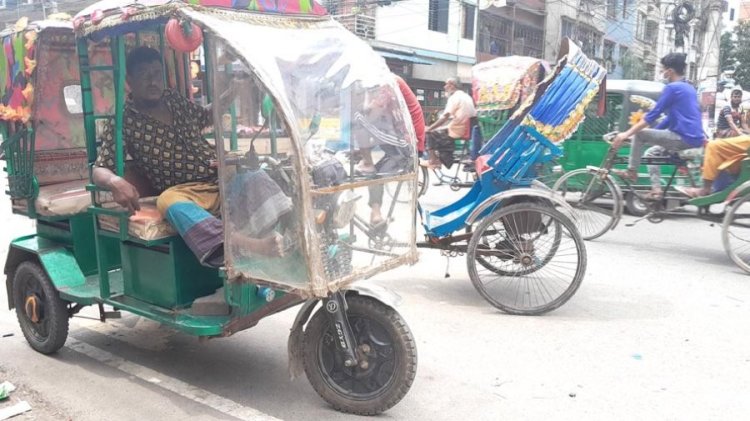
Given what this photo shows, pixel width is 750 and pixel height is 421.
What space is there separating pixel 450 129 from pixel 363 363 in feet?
22.9

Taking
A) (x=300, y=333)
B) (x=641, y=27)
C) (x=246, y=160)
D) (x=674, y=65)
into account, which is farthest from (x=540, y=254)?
(x=641, y=27)

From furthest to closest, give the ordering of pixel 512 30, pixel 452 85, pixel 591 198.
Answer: pixel 512 30
pixel 452 85
pixel 591 198

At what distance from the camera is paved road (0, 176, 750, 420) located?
3176 mm

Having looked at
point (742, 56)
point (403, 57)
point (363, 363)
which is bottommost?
point (363, 363)

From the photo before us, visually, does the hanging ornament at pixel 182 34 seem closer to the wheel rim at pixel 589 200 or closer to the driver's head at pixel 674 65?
the wheel rim at pixel 589 200

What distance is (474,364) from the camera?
3727 mm

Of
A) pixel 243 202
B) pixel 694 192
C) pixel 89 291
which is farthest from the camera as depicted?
pixel 694 192

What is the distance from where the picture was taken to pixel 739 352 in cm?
389

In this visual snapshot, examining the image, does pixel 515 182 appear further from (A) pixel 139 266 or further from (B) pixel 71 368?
(B) pixel 71 368

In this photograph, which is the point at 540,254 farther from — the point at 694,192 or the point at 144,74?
the point at 144,74

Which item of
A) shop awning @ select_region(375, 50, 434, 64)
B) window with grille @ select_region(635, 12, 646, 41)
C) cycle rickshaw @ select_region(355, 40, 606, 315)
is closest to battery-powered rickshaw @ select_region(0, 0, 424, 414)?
cycle rickshaw @ select_region(355, 40, 606, 315)

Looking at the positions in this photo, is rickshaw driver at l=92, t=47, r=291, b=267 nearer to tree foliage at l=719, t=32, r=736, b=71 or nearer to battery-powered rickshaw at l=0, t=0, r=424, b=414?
battery-powered rickshaw at l=0, t=0, r=424, b=414

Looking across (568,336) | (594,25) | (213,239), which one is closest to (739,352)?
(568,336)

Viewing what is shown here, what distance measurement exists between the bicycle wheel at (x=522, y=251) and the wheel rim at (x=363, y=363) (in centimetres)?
172
